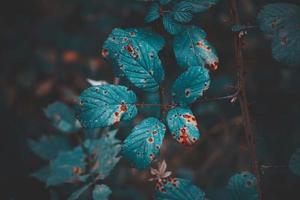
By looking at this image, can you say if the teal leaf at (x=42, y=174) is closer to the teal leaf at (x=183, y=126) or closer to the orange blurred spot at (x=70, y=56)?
the teal leaf at (x=183, y=126)

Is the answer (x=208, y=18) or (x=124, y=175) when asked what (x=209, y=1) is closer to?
(x=208, y=18)

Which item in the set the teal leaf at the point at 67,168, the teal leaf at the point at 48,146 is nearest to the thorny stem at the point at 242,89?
the teal leaf at the point at 67,168

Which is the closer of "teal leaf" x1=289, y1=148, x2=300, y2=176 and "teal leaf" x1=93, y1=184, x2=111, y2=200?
"teal leaf" x1=289, y1=148, x2=300, y2=176

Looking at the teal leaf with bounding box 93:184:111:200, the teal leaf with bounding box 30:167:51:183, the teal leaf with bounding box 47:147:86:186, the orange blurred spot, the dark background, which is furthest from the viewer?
the orange blurred spot

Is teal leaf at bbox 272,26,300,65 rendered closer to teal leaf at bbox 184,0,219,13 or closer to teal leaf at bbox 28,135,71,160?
teal leaf at bbox 184,0,219,13

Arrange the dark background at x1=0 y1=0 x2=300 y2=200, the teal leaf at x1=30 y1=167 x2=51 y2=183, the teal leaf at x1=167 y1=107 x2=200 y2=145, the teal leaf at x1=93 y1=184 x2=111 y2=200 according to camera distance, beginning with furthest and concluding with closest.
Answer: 1. the dark background at x1=0 y1=0 x2=300 y2=200
2. the teal leaf at x1=30 y1=167 x2=51 y2=183
3. the teal leaf at x1=93 y1=184 x2=111 y2=200
4. the teal leaf at x1=167 y1=107 x2=200 y2=145

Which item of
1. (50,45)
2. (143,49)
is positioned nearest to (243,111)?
(143,49)

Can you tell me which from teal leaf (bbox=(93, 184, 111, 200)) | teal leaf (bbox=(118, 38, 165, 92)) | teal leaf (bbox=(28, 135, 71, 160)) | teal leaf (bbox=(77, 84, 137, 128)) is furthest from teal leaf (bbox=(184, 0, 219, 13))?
teal leaf (bbox=(28, 135, 71, 160))

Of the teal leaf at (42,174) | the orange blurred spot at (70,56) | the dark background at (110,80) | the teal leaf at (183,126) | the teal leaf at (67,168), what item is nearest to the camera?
the teal leaf at (183,126)
